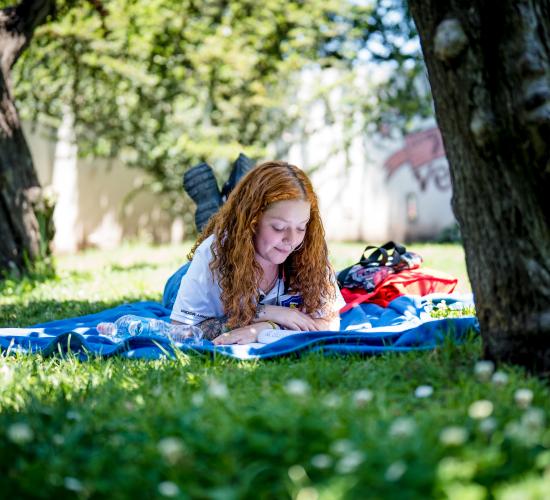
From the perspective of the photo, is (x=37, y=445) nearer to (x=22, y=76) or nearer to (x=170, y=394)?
(x=170, y=394)

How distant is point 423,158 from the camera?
15922 mm

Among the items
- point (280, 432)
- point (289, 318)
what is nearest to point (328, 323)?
point (289, 318)

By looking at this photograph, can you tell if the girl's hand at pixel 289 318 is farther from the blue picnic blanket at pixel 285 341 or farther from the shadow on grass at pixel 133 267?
the shadow on grass at pixel 133 267

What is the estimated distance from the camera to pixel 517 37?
2.41 meters

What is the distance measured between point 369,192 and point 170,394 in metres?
14.1

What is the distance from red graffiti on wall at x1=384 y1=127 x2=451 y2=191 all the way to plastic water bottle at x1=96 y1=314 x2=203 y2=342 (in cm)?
1260

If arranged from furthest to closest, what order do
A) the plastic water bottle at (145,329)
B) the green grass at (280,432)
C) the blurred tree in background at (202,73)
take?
the blurred tree in background at (202,73) → the plastic water bottle at (145,329) → the green grass at (280,432)

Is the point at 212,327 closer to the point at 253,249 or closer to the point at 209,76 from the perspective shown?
the point at 253,249

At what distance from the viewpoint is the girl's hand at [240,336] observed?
352 centimetres

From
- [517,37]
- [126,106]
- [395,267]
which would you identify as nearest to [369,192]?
[126,106]

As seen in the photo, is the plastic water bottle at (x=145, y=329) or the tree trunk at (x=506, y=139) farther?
the plastic water bottle at (x=145, y=329)

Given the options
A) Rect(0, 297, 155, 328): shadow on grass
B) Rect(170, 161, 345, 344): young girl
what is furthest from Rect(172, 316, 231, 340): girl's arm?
Rect(0, 297, 155, 328): shadow on grass

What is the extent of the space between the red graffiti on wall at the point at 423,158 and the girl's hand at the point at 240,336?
1274 centimetres

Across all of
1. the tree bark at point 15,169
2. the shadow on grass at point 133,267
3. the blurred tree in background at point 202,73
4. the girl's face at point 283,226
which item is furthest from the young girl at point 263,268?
the blurred tree in background at point 202,73
